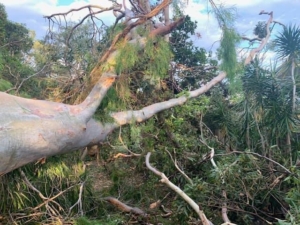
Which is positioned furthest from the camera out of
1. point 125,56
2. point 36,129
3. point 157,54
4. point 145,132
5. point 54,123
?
point 145,132

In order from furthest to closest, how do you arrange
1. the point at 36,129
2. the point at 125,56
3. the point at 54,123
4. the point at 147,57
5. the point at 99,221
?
the point at 147,57 < the point at 99,221 < the point at 125,56 < the point at 54,123 < the point at 36,129

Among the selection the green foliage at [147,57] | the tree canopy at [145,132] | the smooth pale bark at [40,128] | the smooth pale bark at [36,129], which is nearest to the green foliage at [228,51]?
the tree canopy at [145,132]

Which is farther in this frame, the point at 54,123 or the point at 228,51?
the point at 228,51

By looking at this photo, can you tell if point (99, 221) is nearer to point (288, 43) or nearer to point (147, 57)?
point (147, 57)

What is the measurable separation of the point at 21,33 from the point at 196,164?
11.5 m

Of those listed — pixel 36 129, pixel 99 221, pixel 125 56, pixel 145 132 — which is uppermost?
pixel 125 56

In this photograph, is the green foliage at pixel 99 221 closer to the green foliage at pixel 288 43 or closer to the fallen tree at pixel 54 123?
the fallen tree at pixel 54 123

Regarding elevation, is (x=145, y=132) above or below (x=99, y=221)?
above

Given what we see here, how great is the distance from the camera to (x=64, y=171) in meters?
4.25

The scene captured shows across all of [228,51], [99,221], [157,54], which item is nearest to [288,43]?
[228,51]

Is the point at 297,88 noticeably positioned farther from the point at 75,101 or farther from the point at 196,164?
the point at 75,101

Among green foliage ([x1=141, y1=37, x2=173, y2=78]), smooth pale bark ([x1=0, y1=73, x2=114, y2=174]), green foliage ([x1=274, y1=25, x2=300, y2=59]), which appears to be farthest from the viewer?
green foliage ([x1=274, y1=25, x2=300, y2=59])

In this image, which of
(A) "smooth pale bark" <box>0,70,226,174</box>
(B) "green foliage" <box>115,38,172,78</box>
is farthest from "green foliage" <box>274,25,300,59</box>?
(A) "smooth pale bark" <box>0,70,226,174</box>

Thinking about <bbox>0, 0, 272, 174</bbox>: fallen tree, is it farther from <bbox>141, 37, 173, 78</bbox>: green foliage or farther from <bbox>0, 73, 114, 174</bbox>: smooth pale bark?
<bbox>141, 37, 173, 78</bbox>: green foliage
